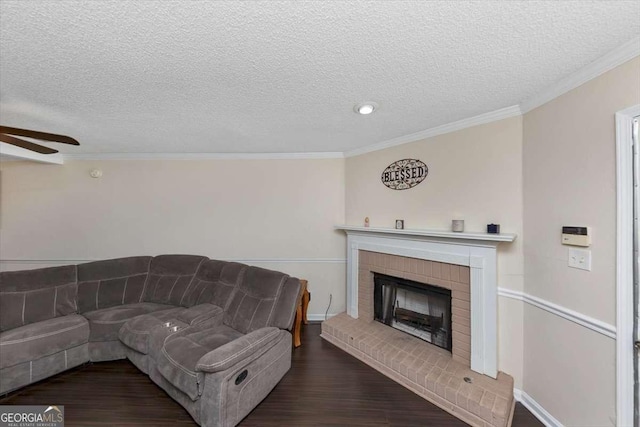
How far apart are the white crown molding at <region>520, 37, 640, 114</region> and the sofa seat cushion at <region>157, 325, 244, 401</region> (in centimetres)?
305

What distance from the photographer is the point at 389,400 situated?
191 cm

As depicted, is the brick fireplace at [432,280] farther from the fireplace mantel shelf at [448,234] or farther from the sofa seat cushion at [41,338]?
the sofa seat cushion at [41,338]

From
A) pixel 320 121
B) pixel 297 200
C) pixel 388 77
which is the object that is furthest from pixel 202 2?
pixel 297 200

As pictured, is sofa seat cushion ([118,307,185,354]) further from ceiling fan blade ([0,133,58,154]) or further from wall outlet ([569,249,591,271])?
wall outlet ([569,249,591,271])

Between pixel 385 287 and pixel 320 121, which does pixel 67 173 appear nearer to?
pixel 320 121

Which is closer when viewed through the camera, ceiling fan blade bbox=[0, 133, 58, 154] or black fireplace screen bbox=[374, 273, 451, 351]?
ceiling fan blade bbox=[0, 133, 58, 154]

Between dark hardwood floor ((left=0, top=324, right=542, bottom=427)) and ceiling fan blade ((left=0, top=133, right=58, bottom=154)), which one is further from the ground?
ceiling fan blade ((left=0, top=133, right=58, bottom=154))

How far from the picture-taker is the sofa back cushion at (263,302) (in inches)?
84.3

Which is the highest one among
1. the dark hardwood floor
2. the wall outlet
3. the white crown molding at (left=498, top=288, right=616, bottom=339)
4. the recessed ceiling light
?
the recessed ceiling light

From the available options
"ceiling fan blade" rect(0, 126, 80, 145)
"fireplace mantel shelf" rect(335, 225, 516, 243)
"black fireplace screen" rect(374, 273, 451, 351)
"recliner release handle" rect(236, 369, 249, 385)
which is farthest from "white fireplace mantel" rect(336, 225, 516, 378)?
"ceiling fan blade" rect(0, 126, 80, 145)

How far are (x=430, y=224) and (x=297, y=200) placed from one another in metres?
1.77

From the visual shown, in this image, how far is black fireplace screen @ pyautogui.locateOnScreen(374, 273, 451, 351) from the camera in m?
2.41

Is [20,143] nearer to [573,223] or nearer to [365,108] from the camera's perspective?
[365,108]

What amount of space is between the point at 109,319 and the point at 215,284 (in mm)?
1003
